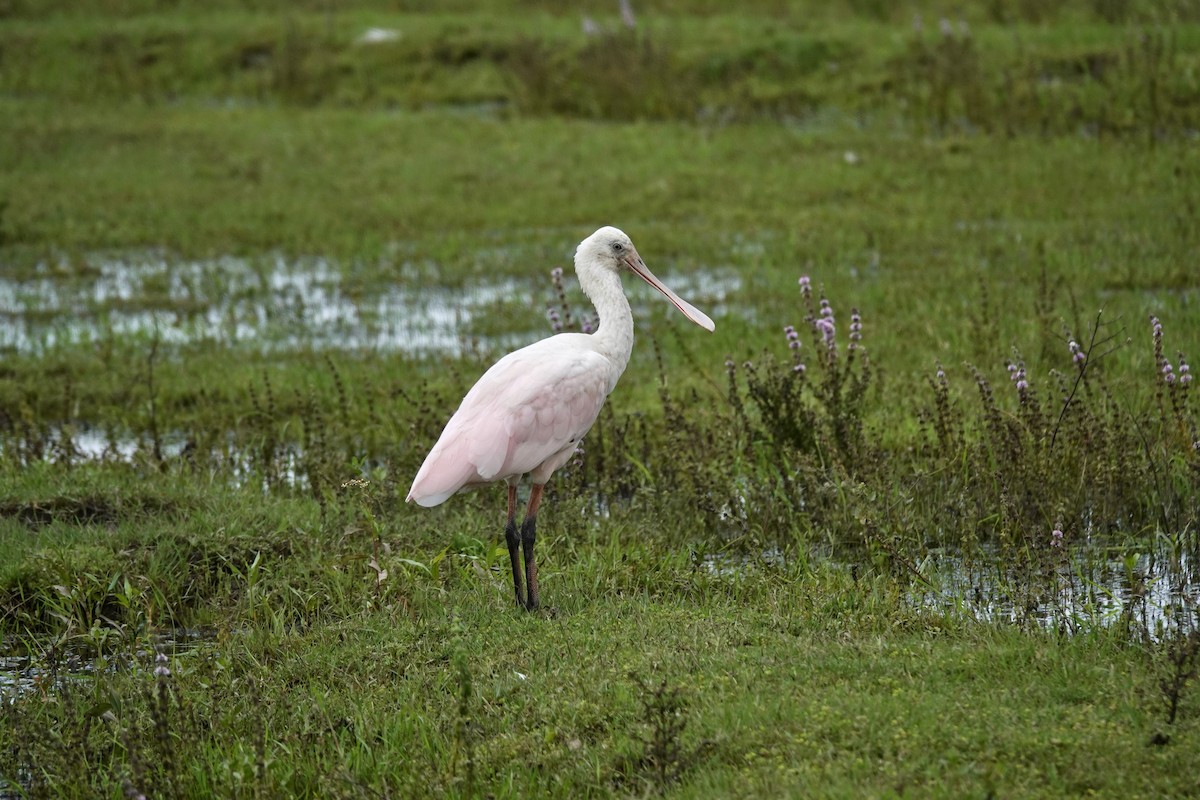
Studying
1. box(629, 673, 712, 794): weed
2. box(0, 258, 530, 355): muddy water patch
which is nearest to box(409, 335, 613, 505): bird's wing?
box(629, 673, 712, 794): weed

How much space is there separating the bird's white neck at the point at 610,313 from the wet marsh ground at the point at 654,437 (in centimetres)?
80

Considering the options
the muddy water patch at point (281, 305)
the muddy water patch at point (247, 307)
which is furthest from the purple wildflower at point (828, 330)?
the muddy water patch at point (247, 307)

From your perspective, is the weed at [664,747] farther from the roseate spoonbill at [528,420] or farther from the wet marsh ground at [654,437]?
the roseate spoonbill at [528,420]

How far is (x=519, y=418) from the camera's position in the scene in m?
5.55

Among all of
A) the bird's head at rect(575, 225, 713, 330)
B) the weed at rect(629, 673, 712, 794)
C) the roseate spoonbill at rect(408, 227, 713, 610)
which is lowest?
the weed at rect(629, 673, 712, 794)

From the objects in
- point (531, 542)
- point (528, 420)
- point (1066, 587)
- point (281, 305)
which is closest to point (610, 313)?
point (528, 420)

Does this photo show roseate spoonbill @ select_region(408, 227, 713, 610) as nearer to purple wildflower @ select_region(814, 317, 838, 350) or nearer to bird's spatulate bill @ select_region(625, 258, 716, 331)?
bird's spatulate bill @ select_region(625, 258, 716, 331)

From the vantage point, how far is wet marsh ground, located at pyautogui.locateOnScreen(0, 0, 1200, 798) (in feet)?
14.3

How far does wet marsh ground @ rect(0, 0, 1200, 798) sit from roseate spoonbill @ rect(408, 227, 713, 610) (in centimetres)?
38

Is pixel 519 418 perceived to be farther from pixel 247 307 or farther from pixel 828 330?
pixel 247 307

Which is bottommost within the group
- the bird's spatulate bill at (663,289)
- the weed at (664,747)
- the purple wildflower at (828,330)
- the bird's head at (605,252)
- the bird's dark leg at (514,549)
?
the weed at (664,747)

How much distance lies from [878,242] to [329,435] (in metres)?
5.63

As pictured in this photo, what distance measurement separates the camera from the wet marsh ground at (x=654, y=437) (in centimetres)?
436

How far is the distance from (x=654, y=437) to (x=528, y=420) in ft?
7.19
